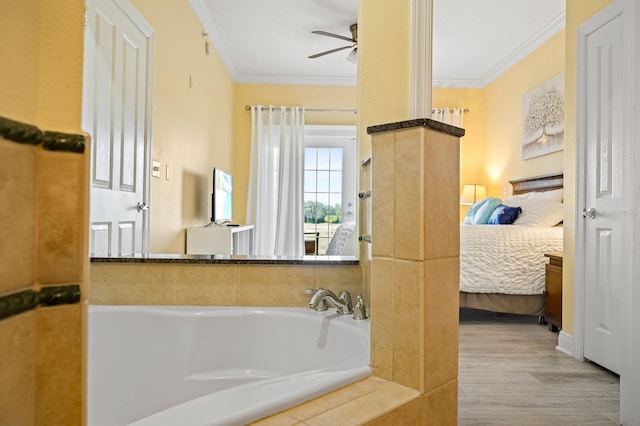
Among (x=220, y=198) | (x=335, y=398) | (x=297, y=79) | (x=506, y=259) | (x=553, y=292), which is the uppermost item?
(x=297, y=79)

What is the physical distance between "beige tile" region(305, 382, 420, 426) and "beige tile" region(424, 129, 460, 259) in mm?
331

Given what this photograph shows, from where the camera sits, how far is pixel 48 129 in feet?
1.37

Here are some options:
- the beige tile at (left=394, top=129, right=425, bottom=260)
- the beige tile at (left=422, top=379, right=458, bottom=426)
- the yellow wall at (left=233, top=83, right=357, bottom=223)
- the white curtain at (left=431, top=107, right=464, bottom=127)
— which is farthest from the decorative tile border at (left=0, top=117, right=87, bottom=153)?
the white curtain at (left=431, top=107, right=464, bottom=127)

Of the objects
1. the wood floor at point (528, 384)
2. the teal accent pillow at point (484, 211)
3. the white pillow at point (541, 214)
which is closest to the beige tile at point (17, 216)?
the wood floor at point (528, 384)

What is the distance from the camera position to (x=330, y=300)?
162 centimetres

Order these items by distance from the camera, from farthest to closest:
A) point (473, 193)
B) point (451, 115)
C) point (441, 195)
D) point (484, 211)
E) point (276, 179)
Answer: point (451, 115)
point (473, 193)
point (276, 179)
point (484, 211)
point (441, 195)

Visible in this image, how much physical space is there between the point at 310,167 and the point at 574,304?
315cm

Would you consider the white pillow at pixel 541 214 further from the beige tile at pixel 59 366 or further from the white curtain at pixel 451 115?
the beige tile at pixel 59 366

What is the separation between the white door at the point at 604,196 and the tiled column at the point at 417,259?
1574 millimetres

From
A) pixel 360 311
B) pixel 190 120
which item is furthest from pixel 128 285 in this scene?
pixel 190 120

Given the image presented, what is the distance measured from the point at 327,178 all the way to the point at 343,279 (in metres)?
3.21

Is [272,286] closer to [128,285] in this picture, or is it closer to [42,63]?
[128,285]

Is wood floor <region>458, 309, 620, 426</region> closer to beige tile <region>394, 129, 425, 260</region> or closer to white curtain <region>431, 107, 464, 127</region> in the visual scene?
beige tile <region>394, 129, 425, 260</region>

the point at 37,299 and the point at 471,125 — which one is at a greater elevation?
the point at 471,125
